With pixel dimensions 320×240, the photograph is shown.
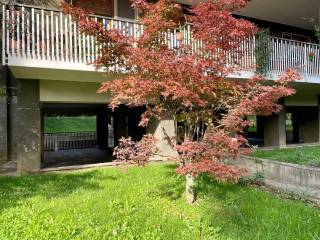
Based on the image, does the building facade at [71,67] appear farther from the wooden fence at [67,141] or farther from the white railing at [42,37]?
the wooden fence at [67,141]

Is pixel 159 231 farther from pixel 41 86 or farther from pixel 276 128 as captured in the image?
pixel 276 128

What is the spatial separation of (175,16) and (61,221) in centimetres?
433

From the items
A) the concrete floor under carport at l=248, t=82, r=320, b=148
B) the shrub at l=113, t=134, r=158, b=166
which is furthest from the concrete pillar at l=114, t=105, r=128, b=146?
the shrub at l=113, t=134, r=158, b=166

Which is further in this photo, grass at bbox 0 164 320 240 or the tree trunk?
the tree trunk

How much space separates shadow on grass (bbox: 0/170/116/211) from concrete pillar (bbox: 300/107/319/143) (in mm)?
11567

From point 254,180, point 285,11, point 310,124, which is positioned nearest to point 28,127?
point 254,180

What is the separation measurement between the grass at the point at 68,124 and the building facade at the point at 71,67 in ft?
58.0

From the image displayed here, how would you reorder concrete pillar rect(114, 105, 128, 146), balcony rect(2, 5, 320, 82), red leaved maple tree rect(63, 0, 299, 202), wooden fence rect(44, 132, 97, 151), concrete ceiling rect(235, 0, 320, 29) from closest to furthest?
red leaved maple tree rect(63, 0, 299, 202) < balcony rect(2, 5, 320, 82) < concrete ceiling rect(235, 0, 320, 29) < concrete pillar rect(114, 105, 128, 146) < wooden fence rect(44, 132, 97, 151)

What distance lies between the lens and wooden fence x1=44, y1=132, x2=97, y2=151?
61.4 ft

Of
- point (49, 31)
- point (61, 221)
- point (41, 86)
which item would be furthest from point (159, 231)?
point (41, 86)

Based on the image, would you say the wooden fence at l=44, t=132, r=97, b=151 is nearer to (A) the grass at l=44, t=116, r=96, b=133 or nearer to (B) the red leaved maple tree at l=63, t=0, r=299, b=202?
(A) the grass at l=44, t=116, r=96, b=133

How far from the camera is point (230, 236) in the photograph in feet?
15.6

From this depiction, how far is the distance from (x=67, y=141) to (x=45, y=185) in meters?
11.8

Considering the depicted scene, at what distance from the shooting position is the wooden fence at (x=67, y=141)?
1872 centimetres
